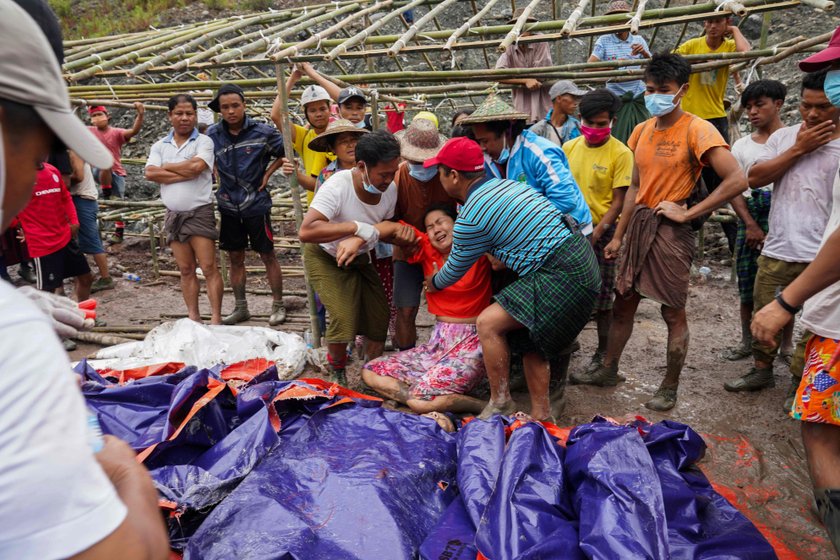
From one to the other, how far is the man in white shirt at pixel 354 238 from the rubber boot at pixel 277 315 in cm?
162

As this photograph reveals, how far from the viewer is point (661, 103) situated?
3.39 meters

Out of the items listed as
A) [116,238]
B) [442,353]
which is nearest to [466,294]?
[442,353]

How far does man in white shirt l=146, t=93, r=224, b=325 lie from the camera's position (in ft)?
16.6

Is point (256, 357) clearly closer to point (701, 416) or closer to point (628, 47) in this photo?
point (701, 416)

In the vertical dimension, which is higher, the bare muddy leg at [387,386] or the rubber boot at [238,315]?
the bare muddy leg at [387,386]

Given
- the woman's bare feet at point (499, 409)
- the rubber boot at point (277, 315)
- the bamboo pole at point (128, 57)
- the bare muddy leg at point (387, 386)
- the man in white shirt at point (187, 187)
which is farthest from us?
the rubber boot at point (277, 315)

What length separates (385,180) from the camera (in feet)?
11.8

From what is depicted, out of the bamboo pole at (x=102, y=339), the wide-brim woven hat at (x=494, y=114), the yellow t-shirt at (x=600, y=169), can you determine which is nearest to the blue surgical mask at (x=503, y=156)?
the wide-brim woven hat at (x=494, y=114)

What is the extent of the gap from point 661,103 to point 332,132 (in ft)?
6.80

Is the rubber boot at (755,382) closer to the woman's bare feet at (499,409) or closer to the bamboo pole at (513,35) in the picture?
the woman's bare feet at (499,409)

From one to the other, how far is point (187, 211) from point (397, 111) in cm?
321

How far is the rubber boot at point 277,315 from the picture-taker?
214 inches

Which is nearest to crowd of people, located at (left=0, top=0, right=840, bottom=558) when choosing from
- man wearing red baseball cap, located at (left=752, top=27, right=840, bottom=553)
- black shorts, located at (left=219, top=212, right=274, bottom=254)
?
man wearing red baseball cap, located at (left=752, top=27, right=840, bottom=553)

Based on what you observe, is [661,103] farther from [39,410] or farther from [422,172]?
[39,410]
